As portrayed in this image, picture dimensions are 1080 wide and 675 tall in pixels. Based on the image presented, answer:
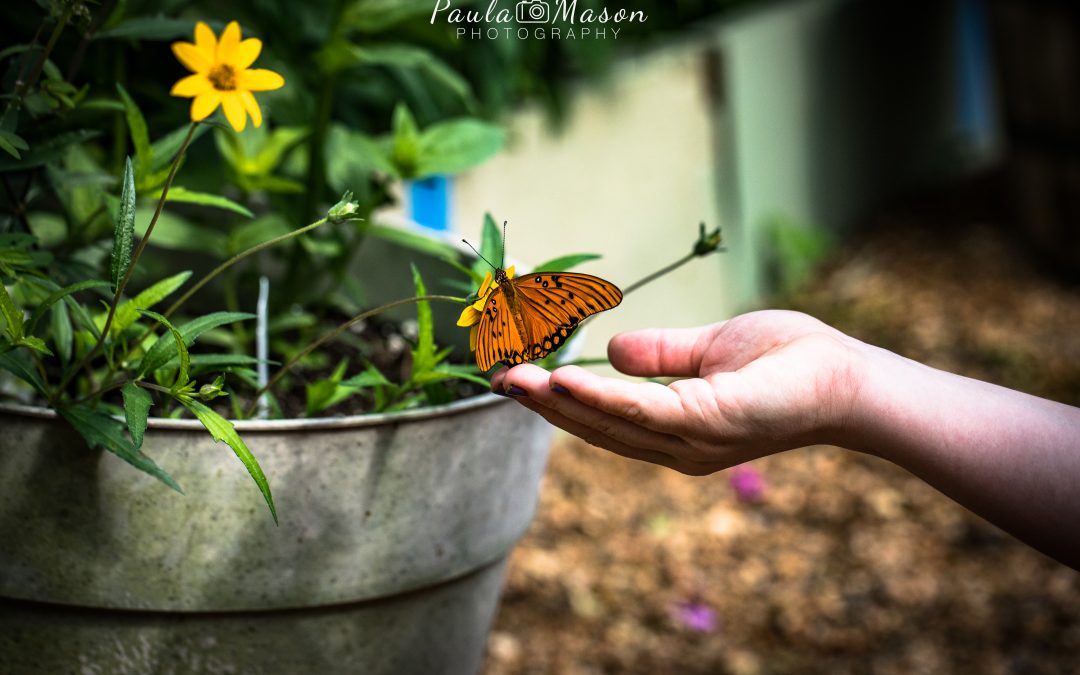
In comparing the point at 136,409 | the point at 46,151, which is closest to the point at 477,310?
the point at 136,409

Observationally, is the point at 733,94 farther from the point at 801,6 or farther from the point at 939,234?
the point at 939,234

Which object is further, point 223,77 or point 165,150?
point 165,150

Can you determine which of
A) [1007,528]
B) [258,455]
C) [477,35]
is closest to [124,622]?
[258,455]

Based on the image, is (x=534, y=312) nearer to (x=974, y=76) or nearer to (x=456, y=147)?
(x=456, y=147)

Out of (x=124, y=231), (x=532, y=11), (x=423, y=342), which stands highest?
(x=532, y=11)

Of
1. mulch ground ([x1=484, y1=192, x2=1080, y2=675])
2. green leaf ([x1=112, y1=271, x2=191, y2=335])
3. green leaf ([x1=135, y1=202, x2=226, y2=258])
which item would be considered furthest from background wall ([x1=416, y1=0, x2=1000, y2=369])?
green leaf ([x1=112, y1=271, x2=191, y2=335])

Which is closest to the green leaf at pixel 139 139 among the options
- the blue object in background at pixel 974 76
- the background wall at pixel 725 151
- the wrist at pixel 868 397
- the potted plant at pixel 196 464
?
the potted plant at pixel 196 464

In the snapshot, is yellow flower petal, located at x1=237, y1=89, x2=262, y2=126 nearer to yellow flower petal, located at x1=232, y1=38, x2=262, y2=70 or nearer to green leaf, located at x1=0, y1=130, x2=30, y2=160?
yellow flower petal, located at x1=232, y1=38, x2=262, y2=70
